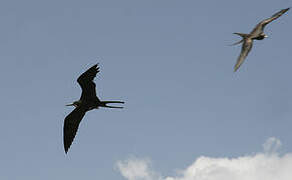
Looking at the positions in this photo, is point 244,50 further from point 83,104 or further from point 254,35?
point 83,104

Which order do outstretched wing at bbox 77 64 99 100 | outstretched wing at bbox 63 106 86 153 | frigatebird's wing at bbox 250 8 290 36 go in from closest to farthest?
outstretched wing at bbox 77 64 99 100
outstretched wing at bbox 63 106 86 153
frigatebird's wing at bbox 250 8 290 36

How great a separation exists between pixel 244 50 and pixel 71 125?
9.70 meters

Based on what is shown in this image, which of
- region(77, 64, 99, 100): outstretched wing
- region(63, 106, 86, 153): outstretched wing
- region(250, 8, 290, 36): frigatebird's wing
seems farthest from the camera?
region(250, 8, 290, 36): frigatebird's wing

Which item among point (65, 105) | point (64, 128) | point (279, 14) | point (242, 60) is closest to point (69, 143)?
point (64, 128)

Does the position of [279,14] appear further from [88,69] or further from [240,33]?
[88,69]

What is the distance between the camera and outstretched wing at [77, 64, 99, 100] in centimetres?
2000

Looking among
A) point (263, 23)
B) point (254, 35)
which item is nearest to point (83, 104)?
point (254, 35)

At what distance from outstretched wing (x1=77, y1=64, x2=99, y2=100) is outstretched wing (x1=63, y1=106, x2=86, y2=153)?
4.22 ft

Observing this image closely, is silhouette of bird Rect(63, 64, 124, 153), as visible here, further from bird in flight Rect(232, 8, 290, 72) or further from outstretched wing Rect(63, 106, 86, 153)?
bird in flight Rect(232, 8, 290, 72)

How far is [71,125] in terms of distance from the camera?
23156mm

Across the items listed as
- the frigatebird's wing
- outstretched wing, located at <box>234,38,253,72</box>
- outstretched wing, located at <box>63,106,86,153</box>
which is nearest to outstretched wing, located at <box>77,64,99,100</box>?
outstretched wing, located at <box>63,106,86,153</box>

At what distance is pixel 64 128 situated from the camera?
23281mm

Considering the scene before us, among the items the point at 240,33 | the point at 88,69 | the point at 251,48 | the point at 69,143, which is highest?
the point at 240,33

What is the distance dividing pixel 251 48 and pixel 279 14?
142 inches
